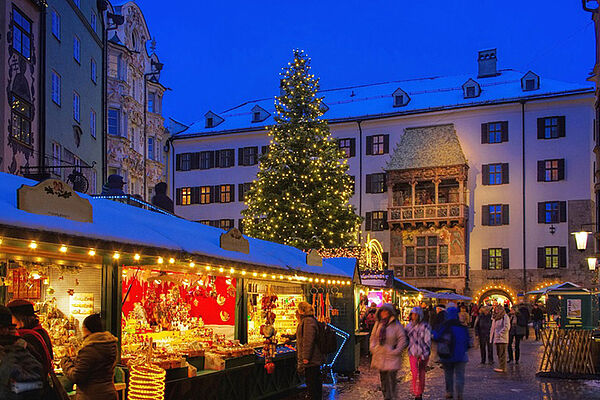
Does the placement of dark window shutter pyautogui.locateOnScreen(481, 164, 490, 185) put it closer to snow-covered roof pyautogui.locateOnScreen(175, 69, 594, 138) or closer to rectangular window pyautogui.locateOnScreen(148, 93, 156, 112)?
snow-covered roof pyautogui.locateOnScreen(175, 69, 594, 138)

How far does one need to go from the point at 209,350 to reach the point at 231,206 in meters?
38.2

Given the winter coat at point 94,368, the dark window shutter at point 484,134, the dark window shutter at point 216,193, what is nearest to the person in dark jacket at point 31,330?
the winter coat at point 94,368

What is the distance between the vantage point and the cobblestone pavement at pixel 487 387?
13.4 metres

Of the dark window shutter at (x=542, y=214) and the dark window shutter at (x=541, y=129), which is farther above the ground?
the dark window shutter at (x=541, y=129)

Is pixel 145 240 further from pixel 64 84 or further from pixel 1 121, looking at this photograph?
pixel 64 84

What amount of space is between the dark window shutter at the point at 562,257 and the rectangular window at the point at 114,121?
2444 centimetres

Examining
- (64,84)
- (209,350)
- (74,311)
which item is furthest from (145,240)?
(64,84)

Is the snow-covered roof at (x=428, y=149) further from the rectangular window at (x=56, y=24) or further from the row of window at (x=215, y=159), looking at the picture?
the rectangular window at (x=56, y=24)

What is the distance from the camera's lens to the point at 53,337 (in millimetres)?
9148

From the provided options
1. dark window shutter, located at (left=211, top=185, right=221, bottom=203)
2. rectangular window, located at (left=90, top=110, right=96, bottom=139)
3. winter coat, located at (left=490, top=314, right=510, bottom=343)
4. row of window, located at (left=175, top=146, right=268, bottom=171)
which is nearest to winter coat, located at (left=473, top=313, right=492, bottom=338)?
winter coat, located at (left=490, top=314, right=510, bottom=343)

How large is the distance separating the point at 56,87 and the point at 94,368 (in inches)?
765

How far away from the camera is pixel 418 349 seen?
497 inches

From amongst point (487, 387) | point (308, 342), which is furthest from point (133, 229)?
point (487, 387)

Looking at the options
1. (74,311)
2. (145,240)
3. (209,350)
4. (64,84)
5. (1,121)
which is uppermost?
(64,84)
